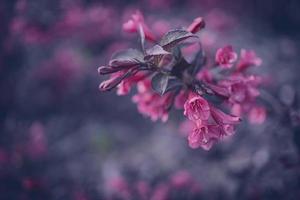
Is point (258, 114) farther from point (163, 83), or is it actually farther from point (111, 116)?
point (111, 116)

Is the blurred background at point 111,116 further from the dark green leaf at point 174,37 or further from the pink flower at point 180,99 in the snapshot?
the dark green leaf at point 174,37

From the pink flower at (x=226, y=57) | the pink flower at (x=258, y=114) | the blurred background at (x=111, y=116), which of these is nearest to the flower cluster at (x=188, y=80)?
the pink flower at (x=226, y=57)

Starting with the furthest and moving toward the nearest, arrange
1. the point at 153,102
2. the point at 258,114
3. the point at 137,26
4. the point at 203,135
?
the point at 258,114, the point at 153,102, the point at 137,26, the point at 203,135

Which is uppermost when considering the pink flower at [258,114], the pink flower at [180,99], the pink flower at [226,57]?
the pink flower at [226,57]

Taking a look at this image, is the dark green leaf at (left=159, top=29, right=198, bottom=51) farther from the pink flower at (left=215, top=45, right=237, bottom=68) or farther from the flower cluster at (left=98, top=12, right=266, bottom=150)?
the pink flower at (left=215, top=45, right=237, bottom=68)

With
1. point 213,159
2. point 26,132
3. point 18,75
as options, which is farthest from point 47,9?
point 213,159

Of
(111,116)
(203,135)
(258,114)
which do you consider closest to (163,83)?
(203,135)

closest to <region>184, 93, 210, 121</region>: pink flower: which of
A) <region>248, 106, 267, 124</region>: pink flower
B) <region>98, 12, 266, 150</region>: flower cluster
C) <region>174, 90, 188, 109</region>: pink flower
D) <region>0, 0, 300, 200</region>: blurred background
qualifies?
<region>98, 12, 266, 150</region>: flower cluster

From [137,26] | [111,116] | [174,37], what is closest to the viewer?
[174,37]
